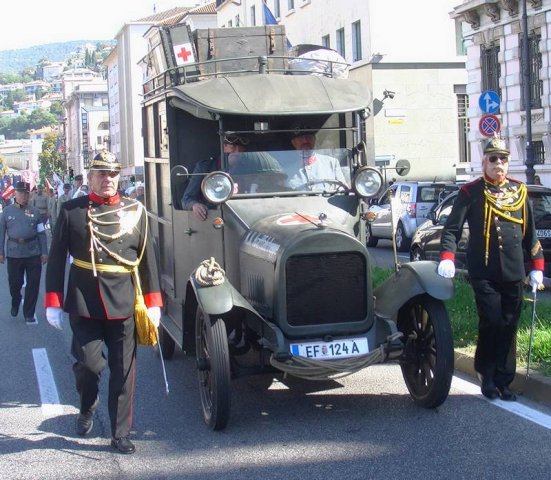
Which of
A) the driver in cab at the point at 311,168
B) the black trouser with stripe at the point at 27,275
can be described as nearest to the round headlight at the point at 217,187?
the driver in cab at the point at 311,168

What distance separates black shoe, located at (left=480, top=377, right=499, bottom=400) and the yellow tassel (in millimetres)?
2669

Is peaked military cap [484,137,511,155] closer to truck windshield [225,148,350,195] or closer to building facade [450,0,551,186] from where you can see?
truck windshield [225,148,350,195]

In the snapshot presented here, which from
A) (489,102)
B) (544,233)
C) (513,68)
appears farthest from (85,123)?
(544,233)

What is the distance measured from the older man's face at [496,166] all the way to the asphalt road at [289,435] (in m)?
1.75

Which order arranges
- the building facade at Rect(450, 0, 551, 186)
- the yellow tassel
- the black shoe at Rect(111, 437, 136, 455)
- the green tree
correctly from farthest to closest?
the green tree
the building facade at Rect(450, 0, 551, 186)
the yellow tassel
the black shoe at Rect(111, 437, 136, 455)

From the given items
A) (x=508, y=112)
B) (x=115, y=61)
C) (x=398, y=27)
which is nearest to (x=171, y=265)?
(x=508, y=112)

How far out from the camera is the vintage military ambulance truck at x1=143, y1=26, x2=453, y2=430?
695 cm

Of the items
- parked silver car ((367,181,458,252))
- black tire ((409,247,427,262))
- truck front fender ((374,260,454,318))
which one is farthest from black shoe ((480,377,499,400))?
parked silver car ((367,181,458,252))

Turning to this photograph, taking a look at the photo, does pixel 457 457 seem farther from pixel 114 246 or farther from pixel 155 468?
pixel 114 246

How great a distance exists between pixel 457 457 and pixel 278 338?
59.5 inches

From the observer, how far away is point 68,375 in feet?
30.8

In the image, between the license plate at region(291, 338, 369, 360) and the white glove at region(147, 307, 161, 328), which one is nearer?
the white glove at region(147, 307, 161, 328)

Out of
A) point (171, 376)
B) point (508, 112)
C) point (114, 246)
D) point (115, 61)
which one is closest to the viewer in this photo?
point (114, 246)

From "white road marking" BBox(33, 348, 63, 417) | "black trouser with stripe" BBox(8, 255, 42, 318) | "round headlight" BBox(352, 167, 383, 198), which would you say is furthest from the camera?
"black trouser with stripe" BBox(8, 255, 42, 318)
